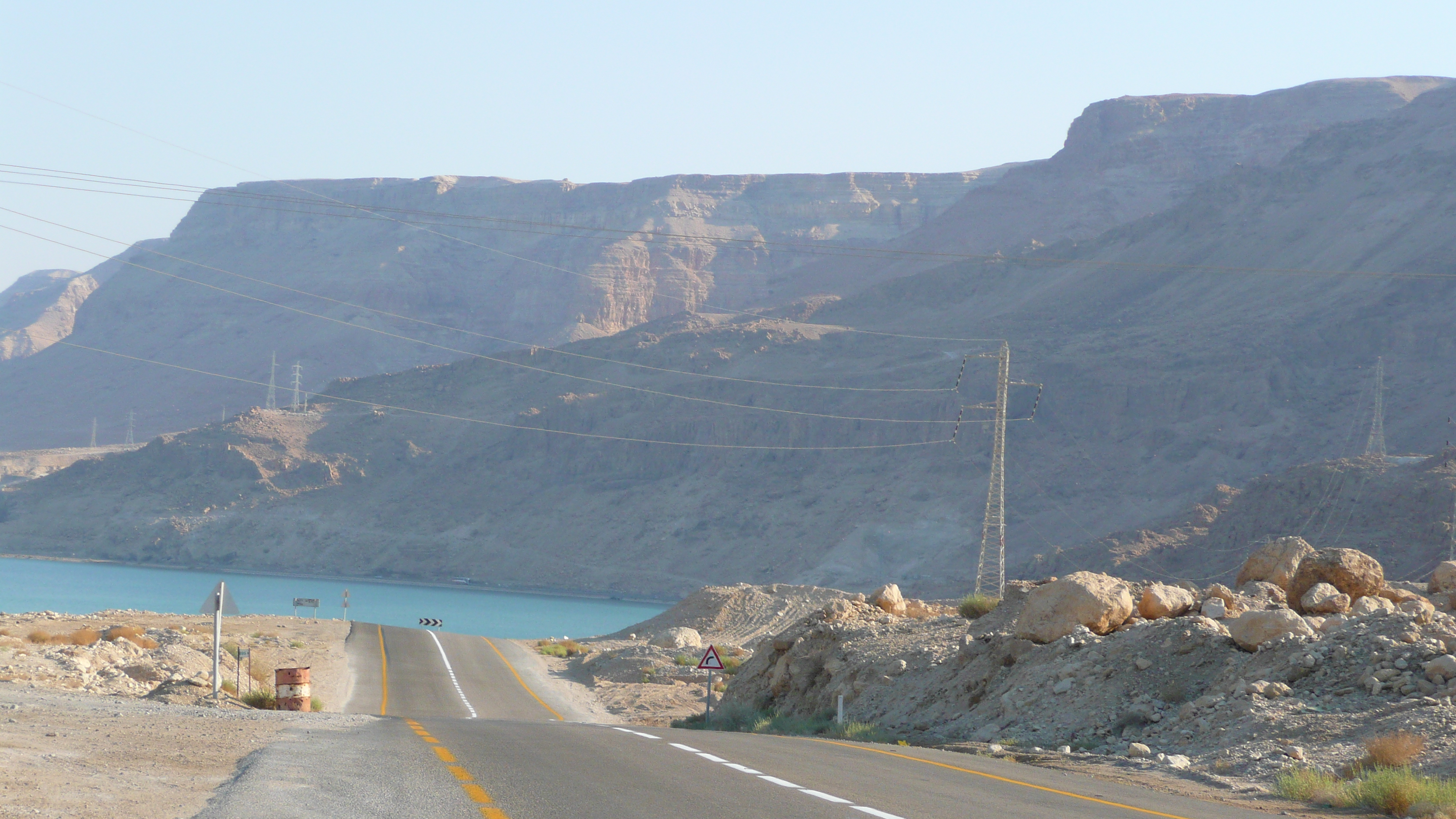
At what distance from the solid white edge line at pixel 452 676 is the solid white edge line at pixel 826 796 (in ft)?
56.1

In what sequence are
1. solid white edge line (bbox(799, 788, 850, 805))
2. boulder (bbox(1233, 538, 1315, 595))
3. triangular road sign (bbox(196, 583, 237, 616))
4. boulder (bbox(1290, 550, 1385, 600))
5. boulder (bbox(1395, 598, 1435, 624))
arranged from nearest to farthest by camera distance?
solid white edge line (bbox(799, 788, 850, 805)) < boulder (bbox(1395, 598, 1435, 624)) < triangular road sign (bbox(196, 583, 237, 616)) < boulder (bbox(1290, 550, 1385, 600)) < boulder (bbox(1233, 538, 1315, 595))

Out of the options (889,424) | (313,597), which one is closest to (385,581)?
(313,597)

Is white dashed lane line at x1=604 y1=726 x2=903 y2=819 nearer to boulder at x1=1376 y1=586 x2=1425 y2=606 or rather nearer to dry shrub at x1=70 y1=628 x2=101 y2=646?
boulder at x1=1376 y1=586 x2=1425 y2=606

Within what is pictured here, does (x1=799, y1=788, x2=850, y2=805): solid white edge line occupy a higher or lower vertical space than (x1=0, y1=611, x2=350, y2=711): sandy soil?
higher

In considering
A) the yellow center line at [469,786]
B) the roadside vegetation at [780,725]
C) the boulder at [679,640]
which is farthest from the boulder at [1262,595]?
the boulder at [679,640]

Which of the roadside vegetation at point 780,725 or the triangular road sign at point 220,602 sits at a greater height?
the triangular road sign at point 220,602

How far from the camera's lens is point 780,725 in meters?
22.4

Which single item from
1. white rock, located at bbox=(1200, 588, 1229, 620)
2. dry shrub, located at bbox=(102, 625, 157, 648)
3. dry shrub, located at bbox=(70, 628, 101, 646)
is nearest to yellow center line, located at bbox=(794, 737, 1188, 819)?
white rock, located at bbox=(1200, 588, 1229, 620)

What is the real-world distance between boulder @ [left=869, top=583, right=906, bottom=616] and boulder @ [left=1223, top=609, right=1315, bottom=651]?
13894mm

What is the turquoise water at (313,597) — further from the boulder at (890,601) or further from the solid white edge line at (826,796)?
the solid white edge line at (826,796)

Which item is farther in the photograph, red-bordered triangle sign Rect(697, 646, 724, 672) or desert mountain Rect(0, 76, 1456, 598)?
desert mountain Rect(0, 76, 1456, 598)

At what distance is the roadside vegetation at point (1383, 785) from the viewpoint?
990 centimetres

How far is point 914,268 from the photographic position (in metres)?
198

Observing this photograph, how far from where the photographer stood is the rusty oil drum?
21297mm
